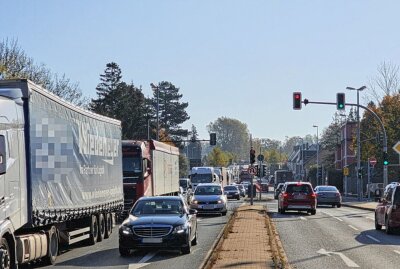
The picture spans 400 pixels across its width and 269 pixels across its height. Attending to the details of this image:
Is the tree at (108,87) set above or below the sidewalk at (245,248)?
above

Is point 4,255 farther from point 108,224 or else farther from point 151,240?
point 108,224

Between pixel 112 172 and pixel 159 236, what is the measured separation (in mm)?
6468

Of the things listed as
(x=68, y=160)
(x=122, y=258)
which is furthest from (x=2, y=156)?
(x=122, y=258)

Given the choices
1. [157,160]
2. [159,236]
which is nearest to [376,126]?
[157,160]

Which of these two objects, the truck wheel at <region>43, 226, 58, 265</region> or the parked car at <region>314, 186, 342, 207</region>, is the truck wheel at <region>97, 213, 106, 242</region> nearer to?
the truck wheel at <region>43, 226, 58, 265</region>

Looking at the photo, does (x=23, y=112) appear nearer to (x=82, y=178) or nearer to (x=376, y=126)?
(x=82, y=178)

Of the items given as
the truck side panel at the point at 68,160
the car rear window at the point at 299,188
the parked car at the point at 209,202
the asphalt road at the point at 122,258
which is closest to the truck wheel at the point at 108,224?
the truck side panel at the point at 68,160

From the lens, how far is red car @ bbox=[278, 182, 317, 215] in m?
38.8

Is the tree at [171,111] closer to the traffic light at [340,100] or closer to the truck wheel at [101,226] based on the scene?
the traffic light at [340,100]

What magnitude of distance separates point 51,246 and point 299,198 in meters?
23.7

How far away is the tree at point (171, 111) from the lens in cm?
11462

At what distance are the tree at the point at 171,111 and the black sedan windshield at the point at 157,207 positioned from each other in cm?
9330

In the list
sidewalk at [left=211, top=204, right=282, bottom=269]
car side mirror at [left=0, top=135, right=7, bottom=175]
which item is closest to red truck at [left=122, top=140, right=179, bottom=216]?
sidewalk at [left=211, top=204, right=282, bottom=269]

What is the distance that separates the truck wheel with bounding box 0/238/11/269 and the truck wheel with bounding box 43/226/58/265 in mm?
3189
